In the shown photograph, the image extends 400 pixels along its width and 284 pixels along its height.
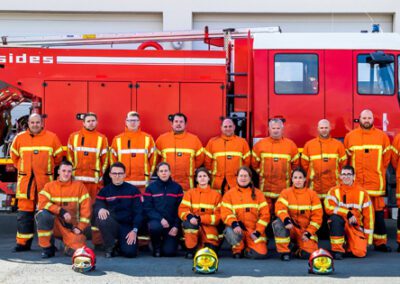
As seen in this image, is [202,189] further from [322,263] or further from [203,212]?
[322,263]

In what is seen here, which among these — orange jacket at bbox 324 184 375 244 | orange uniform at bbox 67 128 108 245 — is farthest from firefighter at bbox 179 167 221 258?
orange jacket at bbox 324 184 375 244

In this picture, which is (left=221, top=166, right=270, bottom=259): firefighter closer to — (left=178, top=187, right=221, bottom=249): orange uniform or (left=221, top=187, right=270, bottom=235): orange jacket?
(left=221, top=187, right=270, bottom=235): orange jacket

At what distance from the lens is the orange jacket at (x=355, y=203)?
26.6ft

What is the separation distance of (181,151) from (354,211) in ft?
7.89

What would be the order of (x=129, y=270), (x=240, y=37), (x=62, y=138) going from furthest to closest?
(x=240, y=37) → (x=62, y=138) → (x=129, y=270)

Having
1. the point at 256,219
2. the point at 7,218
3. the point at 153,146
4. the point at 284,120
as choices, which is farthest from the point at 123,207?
the point at 7,218

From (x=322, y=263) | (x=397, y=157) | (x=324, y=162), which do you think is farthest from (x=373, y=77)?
(x=322, y=263)

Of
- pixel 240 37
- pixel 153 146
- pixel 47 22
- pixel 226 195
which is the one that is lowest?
pixel 226 195

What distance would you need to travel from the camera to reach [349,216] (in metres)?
7.99

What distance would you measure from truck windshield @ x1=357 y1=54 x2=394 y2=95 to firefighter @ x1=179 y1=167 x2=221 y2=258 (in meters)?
2.78

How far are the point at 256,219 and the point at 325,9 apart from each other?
9.11 metres

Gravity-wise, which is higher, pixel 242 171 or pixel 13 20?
pixel 13 20

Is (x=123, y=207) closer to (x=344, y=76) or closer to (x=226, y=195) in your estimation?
(x=226, y=195)

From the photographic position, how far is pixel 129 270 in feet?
23.2
